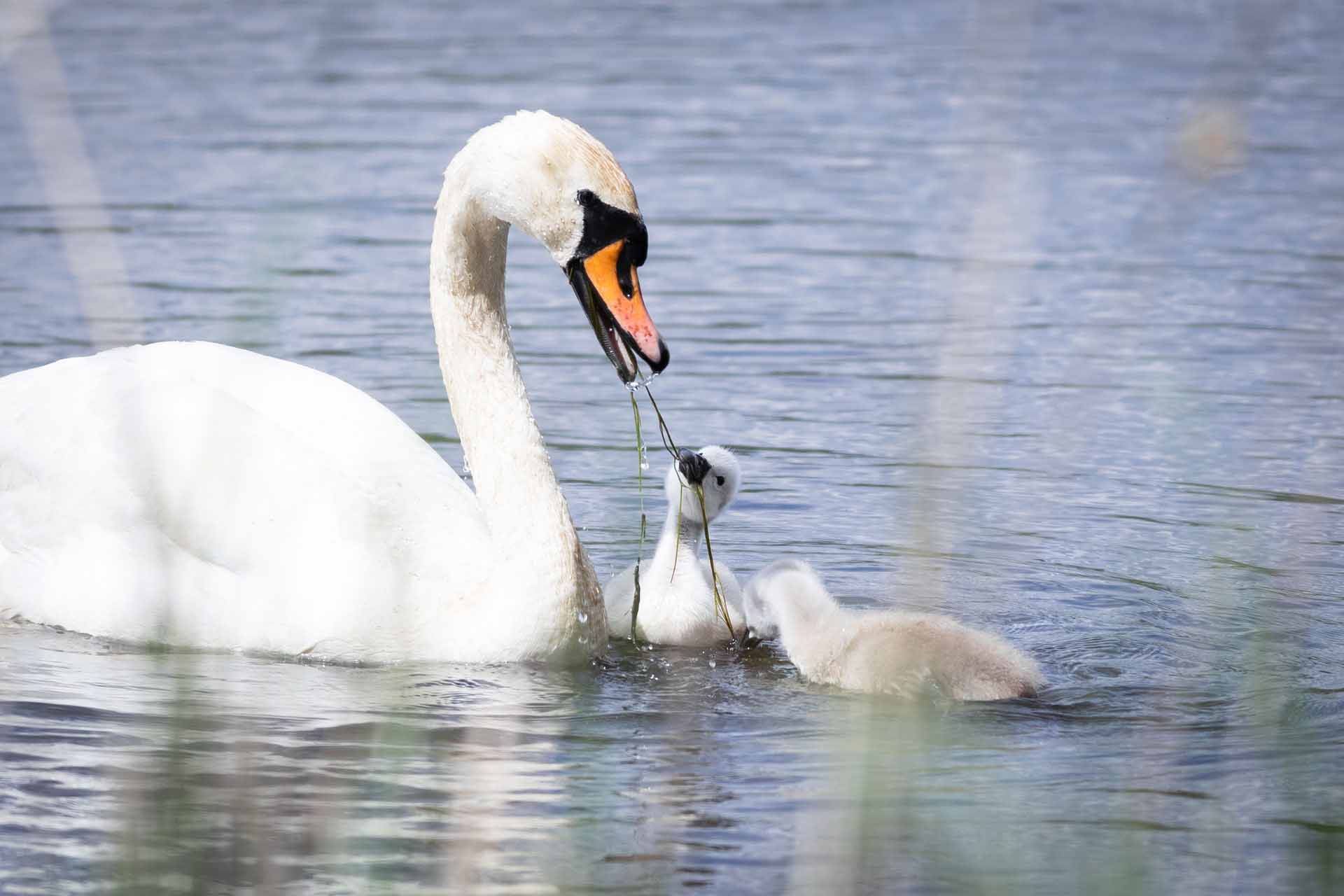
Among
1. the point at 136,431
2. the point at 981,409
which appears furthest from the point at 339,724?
the point at 981,409

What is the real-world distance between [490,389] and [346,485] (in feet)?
1.84

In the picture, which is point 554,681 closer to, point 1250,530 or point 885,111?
point 1250,530

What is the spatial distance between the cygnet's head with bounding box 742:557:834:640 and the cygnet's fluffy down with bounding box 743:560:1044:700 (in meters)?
0.05

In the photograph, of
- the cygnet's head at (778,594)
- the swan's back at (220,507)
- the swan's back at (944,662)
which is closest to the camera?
the swan's back at (944,662)

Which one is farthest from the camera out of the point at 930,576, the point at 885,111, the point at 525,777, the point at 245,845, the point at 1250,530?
the point at 885,111

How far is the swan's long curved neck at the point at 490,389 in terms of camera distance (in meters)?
6.04

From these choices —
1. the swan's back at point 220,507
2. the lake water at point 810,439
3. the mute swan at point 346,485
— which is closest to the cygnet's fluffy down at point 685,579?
the lake water at point 810,439

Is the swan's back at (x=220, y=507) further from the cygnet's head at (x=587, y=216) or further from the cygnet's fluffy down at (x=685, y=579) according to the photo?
the cygnet's head at (x=587, y=216)

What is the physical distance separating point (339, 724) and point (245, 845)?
3.13 feet

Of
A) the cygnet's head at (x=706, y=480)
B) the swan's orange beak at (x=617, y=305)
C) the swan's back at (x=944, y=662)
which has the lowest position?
the swan's back at (x=944, y=662)

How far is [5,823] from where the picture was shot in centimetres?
454

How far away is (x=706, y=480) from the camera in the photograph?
21.7 feet

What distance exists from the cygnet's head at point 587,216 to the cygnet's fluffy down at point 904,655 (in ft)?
2.91

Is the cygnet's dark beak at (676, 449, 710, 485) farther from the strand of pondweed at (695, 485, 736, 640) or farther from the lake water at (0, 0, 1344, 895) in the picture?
the lake water at (0, 0, 1344, 895)
